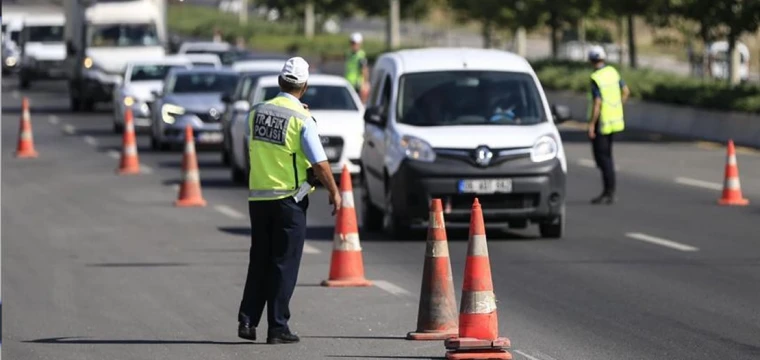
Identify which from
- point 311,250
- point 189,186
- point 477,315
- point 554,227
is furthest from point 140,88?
point 477,315

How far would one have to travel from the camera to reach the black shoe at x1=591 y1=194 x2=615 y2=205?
2073cm

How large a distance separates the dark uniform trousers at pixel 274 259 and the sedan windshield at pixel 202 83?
2141 centimetres

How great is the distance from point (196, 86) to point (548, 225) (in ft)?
52.7

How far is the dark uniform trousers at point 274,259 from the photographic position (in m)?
10.4

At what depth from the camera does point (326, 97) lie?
25.0 metres

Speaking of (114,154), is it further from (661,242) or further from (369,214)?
(661,242)

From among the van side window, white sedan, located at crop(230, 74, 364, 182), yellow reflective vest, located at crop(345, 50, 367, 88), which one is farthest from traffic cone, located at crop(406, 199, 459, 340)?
yellow reflective vest, located at crop(345, 50, 367, 88)

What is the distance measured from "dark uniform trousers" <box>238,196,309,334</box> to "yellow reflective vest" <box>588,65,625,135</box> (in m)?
10.6

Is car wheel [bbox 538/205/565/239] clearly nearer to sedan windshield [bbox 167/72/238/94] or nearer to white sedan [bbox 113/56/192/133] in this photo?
sedan windshield [bbox 167/72/238/94]

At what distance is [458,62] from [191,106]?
44.9ft

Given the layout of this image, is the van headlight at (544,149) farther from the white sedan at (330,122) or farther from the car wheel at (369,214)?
the white sedan at (330,122)

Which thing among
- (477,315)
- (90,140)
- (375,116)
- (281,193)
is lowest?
(90,140)

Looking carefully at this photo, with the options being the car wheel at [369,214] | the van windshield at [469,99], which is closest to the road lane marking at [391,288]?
the van windshield at [469,99]

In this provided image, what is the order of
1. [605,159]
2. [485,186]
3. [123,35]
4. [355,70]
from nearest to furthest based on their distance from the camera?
[485,186]
[605,159]
[355,70]
[123,35]
